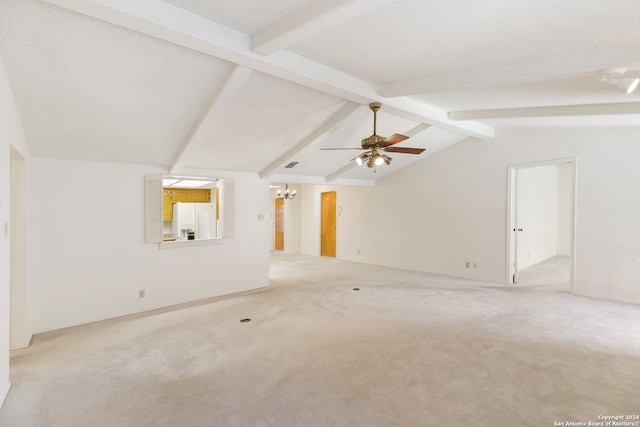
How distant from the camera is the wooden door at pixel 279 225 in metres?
11.4

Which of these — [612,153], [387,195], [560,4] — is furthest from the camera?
[387,195]

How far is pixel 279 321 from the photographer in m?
4.26

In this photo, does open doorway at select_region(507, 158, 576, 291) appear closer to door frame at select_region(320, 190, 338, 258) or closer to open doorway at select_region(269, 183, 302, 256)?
door frame at select_region(320, 190, 338, 258)

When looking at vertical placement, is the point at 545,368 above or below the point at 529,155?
below

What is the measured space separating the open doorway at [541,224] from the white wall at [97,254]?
549 centimetres

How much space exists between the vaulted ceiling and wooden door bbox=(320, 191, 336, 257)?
514cm

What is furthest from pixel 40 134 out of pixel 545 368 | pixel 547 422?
pixel 545 368

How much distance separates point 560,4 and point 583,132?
4311 mm

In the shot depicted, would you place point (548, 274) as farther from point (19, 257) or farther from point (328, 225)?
point (19, 257)

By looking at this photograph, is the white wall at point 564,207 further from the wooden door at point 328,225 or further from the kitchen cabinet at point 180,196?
the kitchen cabinet at point 180,196

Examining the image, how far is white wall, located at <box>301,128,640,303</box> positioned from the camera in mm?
5078

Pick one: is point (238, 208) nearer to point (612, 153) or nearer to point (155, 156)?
point (155, 156)

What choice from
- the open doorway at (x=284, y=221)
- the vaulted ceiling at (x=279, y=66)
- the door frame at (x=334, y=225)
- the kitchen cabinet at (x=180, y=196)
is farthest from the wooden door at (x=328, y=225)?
the vaulted ceiling at (x=279, y=66)

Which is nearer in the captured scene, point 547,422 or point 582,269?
point 547,422
